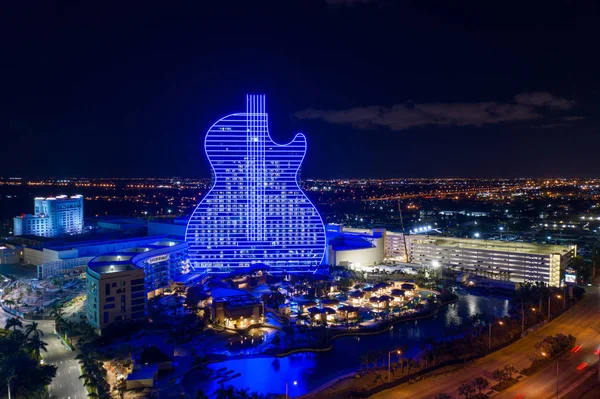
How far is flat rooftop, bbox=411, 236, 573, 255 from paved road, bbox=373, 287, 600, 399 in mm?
6950

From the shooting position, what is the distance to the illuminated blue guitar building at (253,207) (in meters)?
25.0

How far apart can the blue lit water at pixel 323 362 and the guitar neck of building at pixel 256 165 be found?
9.83 metres

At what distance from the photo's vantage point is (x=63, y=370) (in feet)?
47.0

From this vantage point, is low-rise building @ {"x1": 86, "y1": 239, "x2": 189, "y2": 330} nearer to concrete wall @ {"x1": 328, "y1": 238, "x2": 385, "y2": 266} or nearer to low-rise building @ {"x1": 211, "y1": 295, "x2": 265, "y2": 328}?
low-rise building @ {"x1": 211, "y1": 295, "x2": 265, "y2": 328}

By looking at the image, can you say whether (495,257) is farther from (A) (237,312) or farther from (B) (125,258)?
(B) (125,258)

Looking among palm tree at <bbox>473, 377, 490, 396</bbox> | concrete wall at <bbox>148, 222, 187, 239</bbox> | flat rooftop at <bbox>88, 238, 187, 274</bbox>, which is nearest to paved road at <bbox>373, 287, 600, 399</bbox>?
palm tree at <bbox>473, 377, 490, 396</bbox>

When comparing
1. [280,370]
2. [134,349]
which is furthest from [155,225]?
[280,370]

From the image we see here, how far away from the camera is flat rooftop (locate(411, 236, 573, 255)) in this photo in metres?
25.5

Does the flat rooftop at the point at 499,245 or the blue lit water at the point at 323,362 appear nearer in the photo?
the blue lit water at the point at 323,362

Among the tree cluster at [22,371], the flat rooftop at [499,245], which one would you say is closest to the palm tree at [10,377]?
the tree cluster at [22,371]

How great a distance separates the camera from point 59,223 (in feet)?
134

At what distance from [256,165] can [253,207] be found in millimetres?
2353

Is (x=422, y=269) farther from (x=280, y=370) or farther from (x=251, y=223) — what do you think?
(x=280, y=370)

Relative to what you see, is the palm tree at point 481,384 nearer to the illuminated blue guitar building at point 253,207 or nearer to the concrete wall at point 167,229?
the illuminated blue guitar building at point 253,207
